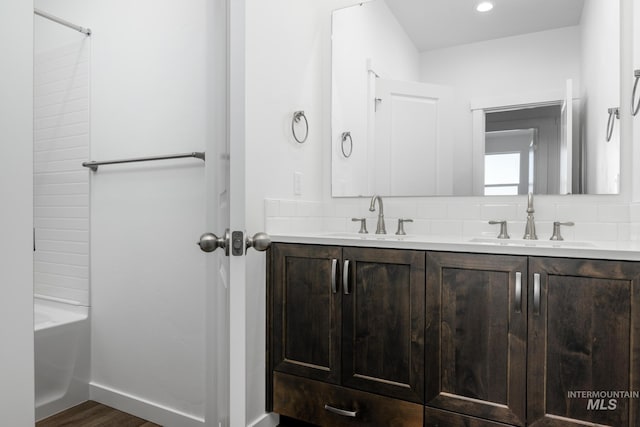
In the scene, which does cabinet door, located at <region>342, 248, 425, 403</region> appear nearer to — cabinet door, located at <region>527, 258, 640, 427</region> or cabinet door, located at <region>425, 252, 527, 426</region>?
cabinet door, located at <region>425, 252, 527, 426</region>

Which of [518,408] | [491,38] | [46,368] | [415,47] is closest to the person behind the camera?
[46,368]

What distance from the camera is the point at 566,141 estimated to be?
195 centimetres

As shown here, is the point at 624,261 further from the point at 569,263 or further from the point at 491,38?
the point at 491,38

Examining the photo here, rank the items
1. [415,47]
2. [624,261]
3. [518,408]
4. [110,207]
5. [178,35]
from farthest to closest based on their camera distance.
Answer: [415,47], [518,408], [624,261], [178,35], [110,207]

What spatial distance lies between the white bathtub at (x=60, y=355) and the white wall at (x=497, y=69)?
185 centimetres

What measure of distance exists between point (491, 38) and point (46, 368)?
2.26 m

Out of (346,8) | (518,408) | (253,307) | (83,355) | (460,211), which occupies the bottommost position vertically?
(518,408)

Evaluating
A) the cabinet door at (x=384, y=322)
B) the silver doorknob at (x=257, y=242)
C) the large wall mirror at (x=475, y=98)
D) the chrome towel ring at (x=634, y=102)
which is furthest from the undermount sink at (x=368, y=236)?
the chrome towel ring at (x=634, y=102)

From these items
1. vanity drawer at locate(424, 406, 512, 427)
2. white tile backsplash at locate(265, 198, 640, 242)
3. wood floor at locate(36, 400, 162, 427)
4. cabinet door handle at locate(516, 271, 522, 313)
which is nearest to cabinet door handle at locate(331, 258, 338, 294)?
white tile backsplash at locate(265, 198, 640, 242)

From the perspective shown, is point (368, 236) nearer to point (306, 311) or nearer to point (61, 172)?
point (306, 311)

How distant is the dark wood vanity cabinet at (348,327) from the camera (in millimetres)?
1623

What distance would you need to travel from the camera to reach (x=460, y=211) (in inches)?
85.1

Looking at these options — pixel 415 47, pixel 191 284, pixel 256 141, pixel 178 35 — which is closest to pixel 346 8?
pixel 415 47

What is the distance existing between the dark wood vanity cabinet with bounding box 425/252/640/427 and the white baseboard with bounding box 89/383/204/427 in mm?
932
